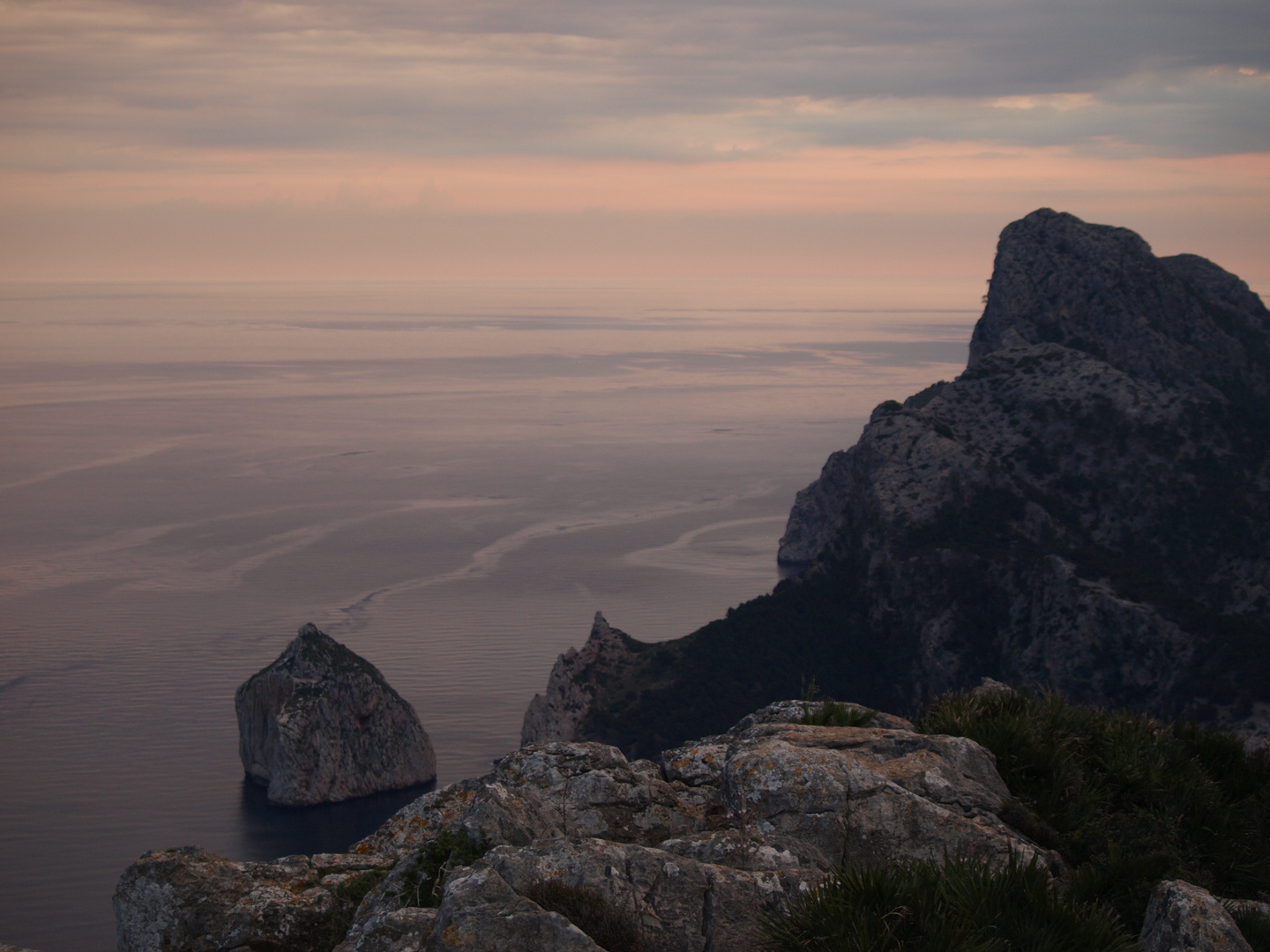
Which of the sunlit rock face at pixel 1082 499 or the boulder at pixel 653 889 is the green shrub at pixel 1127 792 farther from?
the sunlit rock face at pixel 1082 499

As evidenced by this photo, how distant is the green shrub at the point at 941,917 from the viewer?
22.1 feet

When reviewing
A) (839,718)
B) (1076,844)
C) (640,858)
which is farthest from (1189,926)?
(839,718)

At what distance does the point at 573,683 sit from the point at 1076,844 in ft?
223

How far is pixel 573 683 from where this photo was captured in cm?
7588

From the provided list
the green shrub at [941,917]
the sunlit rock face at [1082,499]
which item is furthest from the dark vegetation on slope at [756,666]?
the green shrub at [941,917]

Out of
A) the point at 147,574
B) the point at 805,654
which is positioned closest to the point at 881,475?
the point at 805,654

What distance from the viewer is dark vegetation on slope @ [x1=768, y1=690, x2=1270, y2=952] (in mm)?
6930

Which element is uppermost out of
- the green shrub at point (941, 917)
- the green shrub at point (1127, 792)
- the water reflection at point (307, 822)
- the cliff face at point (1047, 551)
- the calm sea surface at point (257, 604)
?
the green shrub at point (941, 917)

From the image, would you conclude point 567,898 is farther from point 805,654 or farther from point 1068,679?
point 805,654

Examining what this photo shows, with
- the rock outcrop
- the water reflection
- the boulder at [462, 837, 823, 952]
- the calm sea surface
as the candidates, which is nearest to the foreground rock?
the boulder at [462, 837, 823, 952]

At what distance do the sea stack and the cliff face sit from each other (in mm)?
15320

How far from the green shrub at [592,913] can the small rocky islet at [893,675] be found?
0.03 meters

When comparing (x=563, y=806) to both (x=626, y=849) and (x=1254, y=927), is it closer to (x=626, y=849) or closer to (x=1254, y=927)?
(x=626, y=849)

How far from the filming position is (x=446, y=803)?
11.2m
